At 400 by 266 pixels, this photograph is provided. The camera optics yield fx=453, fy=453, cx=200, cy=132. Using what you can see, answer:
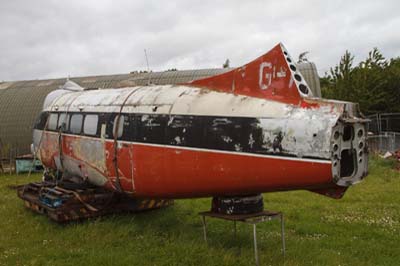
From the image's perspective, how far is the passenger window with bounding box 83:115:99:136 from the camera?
381 inches

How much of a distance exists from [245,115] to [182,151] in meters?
1.29

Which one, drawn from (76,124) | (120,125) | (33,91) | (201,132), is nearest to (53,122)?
(76,124)

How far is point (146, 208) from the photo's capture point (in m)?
10.8

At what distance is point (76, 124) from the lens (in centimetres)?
1055

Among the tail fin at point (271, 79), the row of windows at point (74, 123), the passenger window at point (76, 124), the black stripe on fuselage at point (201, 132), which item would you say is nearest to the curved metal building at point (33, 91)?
the row of windows at point (74, 123)

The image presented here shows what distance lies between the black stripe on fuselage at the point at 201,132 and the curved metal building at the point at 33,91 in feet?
62.6

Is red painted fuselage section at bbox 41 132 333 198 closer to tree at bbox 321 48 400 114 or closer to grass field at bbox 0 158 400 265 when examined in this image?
grass field at bbox 0 158 400 265

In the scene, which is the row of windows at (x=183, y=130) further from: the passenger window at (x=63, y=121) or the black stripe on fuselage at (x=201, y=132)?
the passenger window at (x=63, y=121)

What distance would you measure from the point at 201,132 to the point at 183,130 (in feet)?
1.28

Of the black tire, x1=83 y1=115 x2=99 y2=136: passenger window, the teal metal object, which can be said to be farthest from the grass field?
the teal metal object

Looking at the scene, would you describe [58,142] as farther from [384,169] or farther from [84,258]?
[384,169]

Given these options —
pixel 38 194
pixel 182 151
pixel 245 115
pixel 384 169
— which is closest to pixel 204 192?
pixel 182 151

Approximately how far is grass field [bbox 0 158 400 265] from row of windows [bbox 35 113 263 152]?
2.04 meters

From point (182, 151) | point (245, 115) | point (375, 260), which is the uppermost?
point (245, 115)
